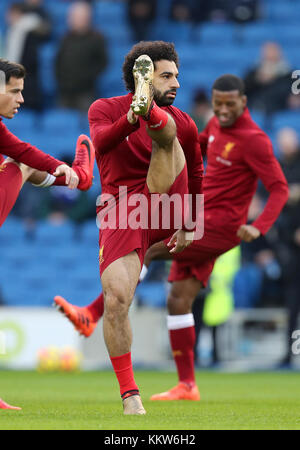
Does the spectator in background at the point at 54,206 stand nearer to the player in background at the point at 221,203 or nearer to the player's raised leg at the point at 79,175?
the player in background at the point at 221,203

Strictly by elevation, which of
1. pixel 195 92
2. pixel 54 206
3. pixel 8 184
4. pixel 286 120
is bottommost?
pixel 8 184

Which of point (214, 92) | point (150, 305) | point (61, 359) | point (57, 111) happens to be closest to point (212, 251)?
point (214, 92)

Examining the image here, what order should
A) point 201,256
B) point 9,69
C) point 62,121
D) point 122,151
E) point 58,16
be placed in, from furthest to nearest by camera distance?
point 58,16 → point 62,121 → point 201,256 → point 9,69 → point 122,151

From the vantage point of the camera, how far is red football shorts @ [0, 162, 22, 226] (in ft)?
20.2

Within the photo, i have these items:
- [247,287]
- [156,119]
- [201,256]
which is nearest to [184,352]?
[201,256]

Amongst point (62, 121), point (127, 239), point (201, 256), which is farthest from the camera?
point (62, 121)

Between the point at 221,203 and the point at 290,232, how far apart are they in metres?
4.42

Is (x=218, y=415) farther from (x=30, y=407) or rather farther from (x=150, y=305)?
(x=150, y=305)

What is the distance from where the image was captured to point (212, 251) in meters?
7.61

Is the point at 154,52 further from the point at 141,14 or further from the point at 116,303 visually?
the point at 141,14

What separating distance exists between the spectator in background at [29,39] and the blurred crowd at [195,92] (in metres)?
0.02

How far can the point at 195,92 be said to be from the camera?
14.2 metres

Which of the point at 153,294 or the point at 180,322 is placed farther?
the point at 153,294

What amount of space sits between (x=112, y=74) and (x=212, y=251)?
923 cm
